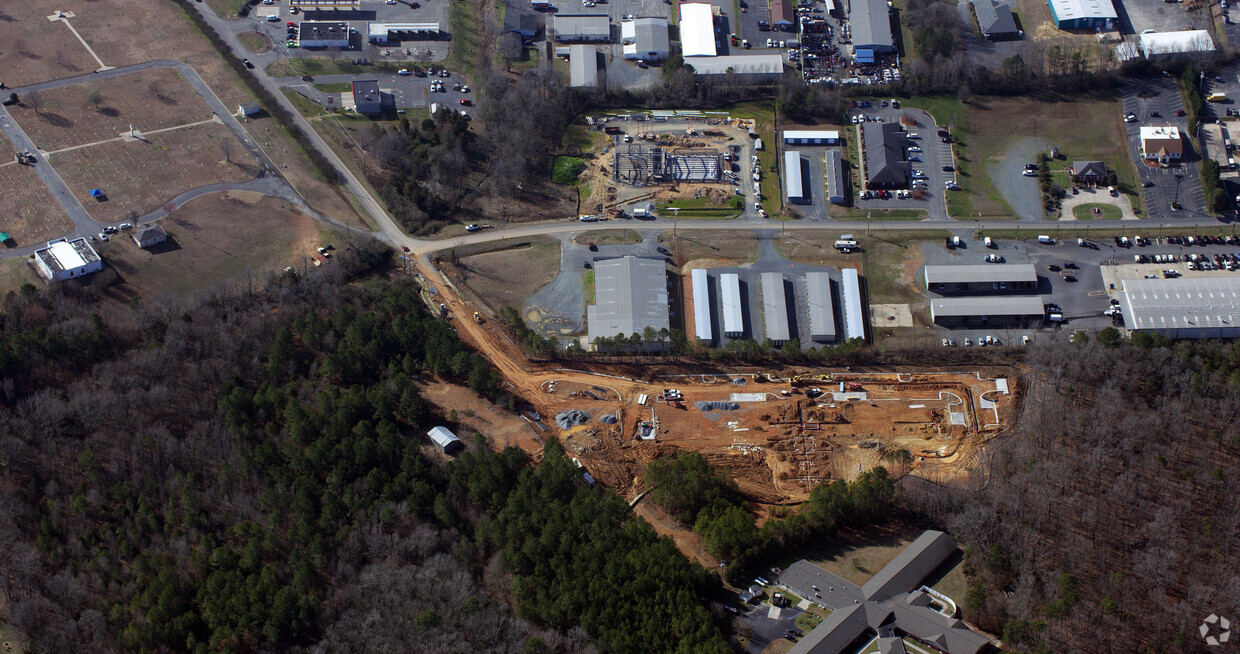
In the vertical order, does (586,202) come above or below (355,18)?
below

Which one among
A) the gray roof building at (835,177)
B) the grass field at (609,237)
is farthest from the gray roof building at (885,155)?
the grass field at (609,237)

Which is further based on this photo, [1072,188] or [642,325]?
[1072,188]

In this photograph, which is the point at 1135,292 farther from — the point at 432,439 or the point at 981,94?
the point at 432,439

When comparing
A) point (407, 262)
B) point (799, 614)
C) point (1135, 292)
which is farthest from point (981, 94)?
point (799, 614)

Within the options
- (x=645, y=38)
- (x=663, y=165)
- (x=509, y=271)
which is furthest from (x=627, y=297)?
(x=645, y=38)

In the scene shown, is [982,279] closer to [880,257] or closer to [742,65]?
[880,257]

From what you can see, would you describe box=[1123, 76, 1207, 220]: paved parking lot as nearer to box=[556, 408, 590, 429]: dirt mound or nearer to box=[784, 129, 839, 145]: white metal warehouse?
box=[784, 129, 839, 145]: white metal warehouse

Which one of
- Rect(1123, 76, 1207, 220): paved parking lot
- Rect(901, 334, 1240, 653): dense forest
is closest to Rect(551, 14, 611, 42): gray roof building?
Rect(1123, 76, 1207, 220): paved parking lot
